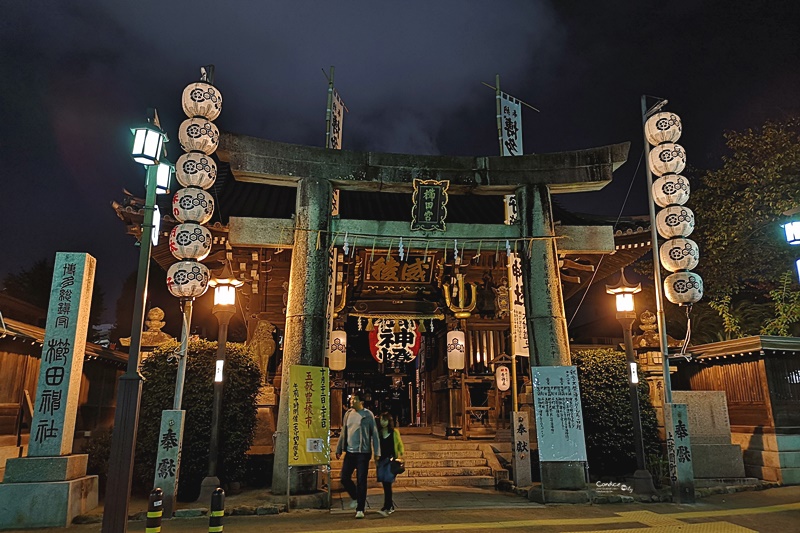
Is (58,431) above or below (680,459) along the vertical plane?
above

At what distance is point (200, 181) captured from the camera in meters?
11.3

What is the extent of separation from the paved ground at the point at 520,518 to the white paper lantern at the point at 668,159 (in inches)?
288

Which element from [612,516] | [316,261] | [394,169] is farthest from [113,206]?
[612,516]

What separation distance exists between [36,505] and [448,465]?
9.34 meters

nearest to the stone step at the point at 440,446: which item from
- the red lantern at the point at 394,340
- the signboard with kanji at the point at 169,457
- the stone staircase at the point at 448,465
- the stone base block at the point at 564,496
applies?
the stone staircase at the point at 448,465

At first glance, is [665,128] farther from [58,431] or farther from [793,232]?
[58,431]

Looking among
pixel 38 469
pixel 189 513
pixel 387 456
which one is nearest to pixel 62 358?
pixel 38 469

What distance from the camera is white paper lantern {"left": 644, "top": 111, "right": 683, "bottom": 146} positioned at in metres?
12.3

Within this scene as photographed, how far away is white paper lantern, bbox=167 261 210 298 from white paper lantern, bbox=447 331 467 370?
29.6ft

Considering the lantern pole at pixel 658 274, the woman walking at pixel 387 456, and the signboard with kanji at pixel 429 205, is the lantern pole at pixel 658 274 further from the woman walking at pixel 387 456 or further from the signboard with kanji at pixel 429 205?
the woman walking at pixel 387 456

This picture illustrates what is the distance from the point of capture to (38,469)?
873cm

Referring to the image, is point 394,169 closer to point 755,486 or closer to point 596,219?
point 596,219

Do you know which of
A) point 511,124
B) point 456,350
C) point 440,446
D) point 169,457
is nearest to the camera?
point 169,457

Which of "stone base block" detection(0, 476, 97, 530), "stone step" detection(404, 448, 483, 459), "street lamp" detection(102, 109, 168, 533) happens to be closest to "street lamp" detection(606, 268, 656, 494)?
"stone step" detection(404, 448, 483, 459)
